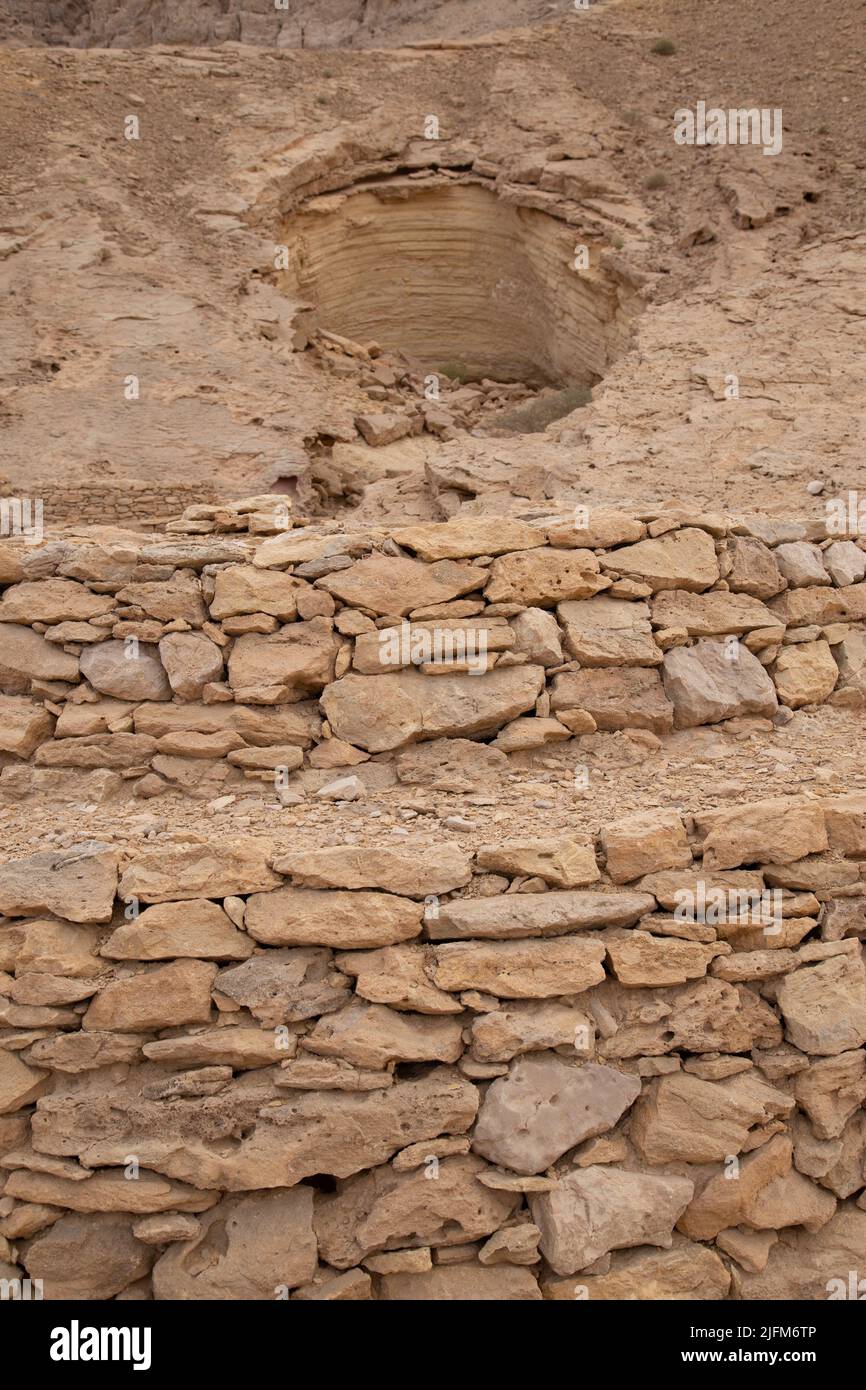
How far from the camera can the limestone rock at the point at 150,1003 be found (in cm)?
429

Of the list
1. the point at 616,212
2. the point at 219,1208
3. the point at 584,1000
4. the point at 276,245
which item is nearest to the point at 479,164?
the point at 616,212

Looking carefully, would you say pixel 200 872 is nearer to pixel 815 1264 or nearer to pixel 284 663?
pixel 284 663

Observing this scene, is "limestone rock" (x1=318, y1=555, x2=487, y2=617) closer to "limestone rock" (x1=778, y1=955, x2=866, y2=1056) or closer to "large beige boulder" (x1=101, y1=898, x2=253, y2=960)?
"large beige boulder" (x1=101, y1=898, x2=253, y2=960)

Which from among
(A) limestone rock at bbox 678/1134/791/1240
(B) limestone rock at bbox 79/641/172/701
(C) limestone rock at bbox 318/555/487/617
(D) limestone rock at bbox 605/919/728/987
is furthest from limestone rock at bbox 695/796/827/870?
(B) limestone rock at bbox 79/641/172/701

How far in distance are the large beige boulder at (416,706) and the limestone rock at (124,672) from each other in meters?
0.91

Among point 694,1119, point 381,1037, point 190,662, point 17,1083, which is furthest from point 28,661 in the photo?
point 694,1119

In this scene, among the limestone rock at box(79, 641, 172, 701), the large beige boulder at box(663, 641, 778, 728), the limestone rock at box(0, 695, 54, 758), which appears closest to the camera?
the limestone rock at box(0, 695, 54, 758)

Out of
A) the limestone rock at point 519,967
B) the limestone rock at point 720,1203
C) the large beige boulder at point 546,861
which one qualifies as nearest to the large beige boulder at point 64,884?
the limestone rock at point 519,967

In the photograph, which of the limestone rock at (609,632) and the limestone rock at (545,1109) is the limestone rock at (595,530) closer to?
the limestone rock at (609,632)

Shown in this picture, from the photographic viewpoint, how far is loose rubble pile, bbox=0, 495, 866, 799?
Answer: 5387mm

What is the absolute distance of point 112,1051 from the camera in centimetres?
427

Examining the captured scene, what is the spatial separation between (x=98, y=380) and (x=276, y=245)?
12.3 feet

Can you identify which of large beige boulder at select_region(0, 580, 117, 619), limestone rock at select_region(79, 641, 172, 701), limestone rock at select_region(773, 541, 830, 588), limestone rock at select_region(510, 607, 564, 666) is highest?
limestone rock at select_region(773, 541, 830, 588)

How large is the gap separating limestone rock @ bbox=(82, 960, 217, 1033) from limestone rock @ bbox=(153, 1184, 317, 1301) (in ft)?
2.51
